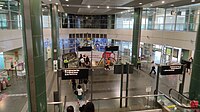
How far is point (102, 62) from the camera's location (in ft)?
56.3

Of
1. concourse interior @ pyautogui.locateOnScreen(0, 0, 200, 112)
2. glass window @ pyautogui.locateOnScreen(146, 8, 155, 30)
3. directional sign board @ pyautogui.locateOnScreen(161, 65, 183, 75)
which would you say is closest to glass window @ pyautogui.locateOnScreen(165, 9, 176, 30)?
concourse interior @ pyautogui.locateOnScreen(0, 0, 200, 112)

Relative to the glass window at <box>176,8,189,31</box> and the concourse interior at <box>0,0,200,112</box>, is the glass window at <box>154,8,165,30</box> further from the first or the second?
the glass window at <box>176,8,189,31</box>

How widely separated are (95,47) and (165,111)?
67.6 feet

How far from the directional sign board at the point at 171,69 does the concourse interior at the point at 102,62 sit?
0.05 m

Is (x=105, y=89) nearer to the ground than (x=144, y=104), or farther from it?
nearer to the ground

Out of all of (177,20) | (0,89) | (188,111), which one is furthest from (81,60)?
(188,111)

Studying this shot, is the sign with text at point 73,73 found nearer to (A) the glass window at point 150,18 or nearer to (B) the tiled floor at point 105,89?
(B) the tiled floor at point 105,89

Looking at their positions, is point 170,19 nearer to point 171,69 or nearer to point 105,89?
point 171,69

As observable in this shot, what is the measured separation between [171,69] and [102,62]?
10003mm

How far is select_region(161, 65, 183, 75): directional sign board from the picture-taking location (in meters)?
7.61

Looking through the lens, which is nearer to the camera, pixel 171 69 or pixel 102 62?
pixel 171 69

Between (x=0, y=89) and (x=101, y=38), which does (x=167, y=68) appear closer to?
(x=0, y=89)

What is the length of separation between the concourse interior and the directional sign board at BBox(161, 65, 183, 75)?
0.05 meters

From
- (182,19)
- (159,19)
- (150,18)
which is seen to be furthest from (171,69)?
(150,18)
